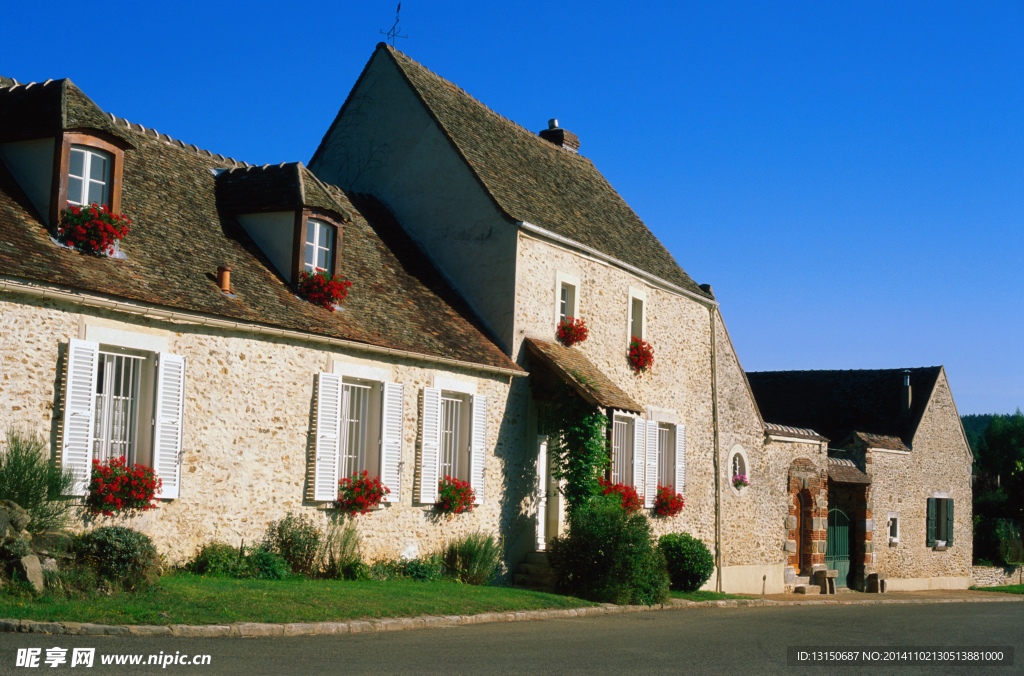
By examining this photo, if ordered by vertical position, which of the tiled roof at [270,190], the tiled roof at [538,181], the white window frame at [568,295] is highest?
the tiled roof at [538,181]

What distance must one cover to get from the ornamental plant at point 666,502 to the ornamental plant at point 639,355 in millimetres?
2270

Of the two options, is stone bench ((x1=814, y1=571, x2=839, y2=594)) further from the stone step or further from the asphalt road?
the stone step

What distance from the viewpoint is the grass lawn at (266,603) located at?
8.70m

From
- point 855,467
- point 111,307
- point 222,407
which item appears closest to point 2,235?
point 111,307

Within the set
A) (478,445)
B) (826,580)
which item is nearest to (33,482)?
(478,445)

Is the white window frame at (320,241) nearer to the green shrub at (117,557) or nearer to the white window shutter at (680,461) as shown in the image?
the green shrub at (117,557)

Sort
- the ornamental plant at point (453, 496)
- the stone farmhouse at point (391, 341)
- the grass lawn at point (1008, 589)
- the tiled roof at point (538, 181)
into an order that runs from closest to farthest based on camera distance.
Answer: the stone farmhouse at point (391, 341), the ornamental plant at point (453, 496), the tiled roof at point (538, 181), the grass lawn at point (1008, 589)

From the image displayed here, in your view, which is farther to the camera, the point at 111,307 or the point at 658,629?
the point at 658,629

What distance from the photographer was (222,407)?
12.4 metres

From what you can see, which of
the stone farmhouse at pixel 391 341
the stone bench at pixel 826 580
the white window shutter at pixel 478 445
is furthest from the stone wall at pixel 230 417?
the stone bench at pixel 826 580

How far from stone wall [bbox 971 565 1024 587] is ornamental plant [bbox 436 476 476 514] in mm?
22055

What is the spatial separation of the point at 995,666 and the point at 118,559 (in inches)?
333

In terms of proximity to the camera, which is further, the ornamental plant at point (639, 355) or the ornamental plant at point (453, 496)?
the ornamental plant at point (639, 355)

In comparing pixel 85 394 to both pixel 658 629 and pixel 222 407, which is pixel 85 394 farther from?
pixel 658 629
